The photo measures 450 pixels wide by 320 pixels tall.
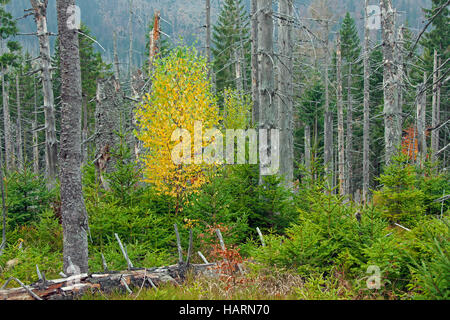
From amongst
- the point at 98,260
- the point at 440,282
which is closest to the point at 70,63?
the point at 98,260

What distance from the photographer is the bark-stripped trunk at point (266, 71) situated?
8484 millimetres

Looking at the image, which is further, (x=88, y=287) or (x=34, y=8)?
(x=34, y=8)

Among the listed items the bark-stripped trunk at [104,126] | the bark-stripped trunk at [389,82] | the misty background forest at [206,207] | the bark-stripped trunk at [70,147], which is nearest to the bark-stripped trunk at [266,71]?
the misty background forest at [206,207]

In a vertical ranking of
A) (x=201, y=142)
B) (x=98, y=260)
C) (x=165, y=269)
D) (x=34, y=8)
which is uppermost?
(x=34, y=8)

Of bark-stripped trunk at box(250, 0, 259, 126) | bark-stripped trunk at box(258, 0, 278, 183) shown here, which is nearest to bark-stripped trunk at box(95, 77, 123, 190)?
bark-stripped trunk at box(258, 0, 278, 183)

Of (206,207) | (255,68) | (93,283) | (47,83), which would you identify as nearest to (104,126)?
(47,83)

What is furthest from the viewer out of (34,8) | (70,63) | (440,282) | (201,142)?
(34,8)

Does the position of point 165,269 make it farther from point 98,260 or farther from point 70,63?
point 70,63

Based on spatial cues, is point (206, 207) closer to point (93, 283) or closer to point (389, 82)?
point (93, 283)

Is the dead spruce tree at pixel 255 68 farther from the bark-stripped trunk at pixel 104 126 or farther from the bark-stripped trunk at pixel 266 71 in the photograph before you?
the bark-stripped trunk at pixel 266 71

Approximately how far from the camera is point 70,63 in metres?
5.49

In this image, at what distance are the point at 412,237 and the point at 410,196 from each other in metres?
3.36

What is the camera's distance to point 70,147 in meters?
5.53

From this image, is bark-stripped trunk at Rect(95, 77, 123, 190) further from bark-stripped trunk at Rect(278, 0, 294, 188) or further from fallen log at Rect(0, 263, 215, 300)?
fallen log at Rect(0, 263, 215, 300)
